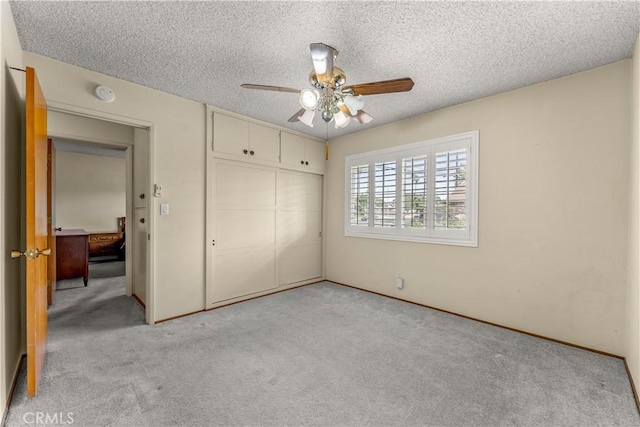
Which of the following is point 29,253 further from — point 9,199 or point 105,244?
→ point 105,244

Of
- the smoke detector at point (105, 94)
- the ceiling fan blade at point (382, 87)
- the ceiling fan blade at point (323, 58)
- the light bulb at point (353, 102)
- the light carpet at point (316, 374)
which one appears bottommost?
the light carpet at point (316, 374)

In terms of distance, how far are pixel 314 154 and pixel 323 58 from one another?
2.99 meters

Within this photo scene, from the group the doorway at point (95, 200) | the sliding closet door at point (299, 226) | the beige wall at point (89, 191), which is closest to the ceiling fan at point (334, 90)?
the sliding closet door at point (299, 226)

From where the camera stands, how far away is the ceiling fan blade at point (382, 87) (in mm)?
2049

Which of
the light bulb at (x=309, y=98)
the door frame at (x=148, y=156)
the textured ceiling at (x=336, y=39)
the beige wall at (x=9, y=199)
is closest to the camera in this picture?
the beige wall at (x=9, y=199)

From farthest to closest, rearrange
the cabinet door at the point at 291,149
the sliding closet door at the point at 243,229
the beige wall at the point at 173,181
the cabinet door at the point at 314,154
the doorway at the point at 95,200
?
the doorway at the point at 95,200
the cabinet door at the point at 314,154
the cabinet door at the point at 291,149
the sliding closet door at the point at 243,229
the beige wall at the point at 173,181

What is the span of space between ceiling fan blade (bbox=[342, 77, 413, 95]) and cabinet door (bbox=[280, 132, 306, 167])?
88.1 inches

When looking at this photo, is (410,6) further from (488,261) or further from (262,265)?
(262,265)

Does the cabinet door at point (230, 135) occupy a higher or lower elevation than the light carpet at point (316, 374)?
higher

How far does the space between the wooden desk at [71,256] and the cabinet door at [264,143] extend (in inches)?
121

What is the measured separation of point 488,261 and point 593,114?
5.30 ft

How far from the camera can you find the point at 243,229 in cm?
393

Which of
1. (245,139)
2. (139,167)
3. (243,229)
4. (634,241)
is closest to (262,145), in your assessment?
(245,139)

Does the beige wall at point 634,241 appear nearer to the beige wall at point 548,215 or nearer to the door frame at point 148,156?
the beige wall at point 548,215
